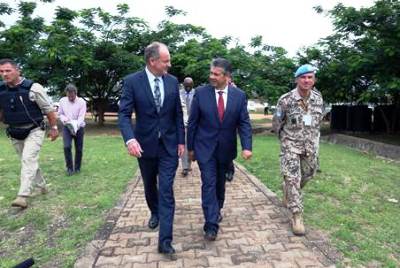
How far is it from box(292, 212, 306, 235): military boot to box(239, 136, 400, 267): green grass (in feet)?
1.09

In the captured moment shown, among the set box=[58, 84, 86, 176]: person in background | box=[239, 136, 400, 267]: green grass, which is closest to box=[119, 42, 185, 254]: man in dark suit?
box=[239, 136, 400, 267]: green grass

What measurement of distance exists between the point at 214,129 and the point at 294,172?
109 centimetres

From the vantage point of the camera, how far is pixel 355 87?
1658cm

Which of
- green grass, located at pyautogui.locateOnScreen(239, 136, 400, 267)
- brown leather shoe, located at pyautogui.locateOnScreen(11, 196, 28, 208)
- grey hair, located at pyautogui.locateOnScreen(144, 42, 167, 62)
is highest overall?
grey hair, located at pyautogui.locateOnScreen(144, 42, 167, 62)

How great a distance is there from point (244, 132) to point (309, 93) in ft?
3.06

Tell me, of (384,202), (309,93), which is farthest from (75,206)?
(384,202)

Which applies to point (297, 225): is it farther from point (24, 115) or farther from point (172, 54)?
point (172, 54)

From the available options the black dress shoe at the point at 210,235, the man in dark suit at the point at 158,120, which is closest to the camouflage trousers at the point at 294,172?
the black dress shoe at the point at 210,235

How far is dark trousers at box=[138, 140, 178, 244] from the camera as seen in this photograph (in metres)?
4.26

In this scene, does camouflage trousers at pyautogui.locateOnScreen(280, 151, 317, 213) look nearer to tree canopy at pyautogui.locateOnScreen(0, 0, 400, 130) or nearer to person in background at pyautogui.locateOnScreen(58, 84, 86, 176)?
person in background at pyautogui.locateOnScreen(58, 84, 86, 176)

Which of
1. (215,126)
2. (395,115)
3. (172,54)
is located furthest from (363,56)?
(215,126)

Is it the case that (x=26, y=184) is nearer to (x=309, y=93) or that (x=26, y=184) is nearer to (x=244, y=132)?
(x=244, y=132)

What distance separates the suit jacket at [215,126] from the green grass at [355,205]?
1468 mm

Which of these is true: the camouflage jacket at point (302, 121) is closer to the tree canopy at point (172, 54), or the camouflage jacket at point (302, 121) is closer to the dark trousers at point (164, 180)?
the dark trousers at point (164, 180)
